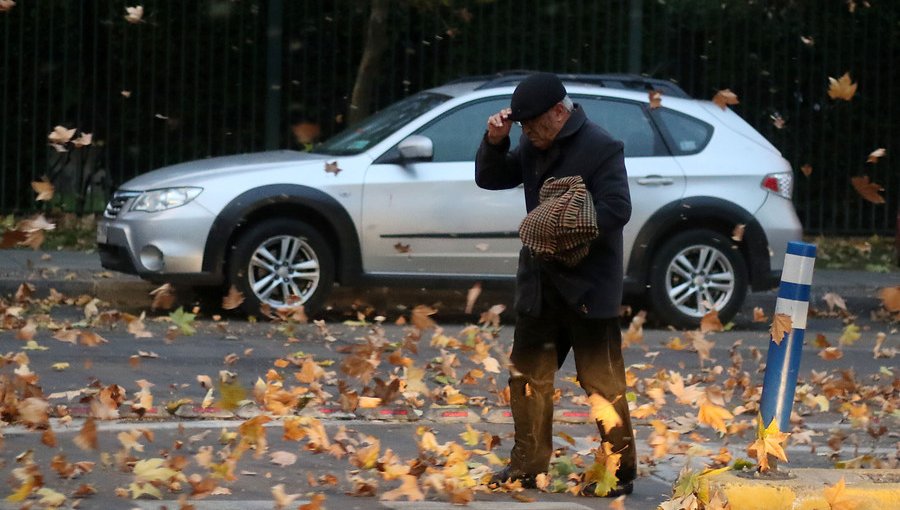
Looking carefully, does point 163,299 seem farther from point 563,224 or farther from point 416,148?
point 563,224

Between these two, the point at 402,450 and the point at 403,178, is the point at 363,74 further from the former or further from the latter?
the point at 402,450

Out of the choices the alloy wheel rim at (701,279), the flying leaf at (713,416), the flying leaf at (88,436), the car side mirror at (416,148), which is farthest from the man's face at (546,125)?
the alloy wheel rim at (701,279)

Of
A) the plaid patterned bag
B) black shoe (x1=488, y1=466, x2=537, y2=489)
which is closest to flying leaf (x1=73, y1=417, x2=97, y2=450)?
black shoe (x1=488, y1=466, x2=537, y2=489)

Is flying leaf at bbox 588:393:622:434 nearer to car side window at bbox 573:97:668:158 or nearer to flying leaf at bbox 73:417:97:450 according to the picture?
flying leaf at bbox 73:417:97:450

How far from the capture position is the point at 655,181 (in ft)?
35.2

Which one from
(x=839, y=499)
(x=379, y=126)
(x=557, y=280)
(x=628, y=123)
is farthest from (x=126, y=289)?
(x=839, y=499)

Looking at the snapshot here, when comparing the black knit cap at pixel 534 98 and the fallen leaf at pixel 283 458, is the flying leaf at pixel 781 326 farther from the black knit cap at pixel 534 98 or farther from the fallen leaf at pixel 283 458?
the fallen leaf at pixel 283 458

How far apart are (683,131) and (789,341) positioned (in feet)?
17.6

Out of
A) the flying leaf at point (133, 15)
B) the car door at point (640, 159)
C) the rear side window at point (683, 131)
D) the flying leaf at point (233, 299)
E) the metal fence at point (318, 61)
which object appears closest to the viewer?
the flying leaf at point (233, 299)

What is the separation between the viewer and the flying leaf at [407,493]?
18.7 ft

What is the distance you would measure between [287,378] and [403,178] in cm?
249

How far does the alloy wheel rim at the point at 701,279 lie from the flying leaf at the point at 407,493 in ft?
17.6

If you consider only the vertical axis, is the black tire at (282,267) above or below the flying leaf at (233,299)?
above

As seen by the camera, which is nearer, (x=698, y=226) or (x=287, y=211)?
(x=287, y=211)
